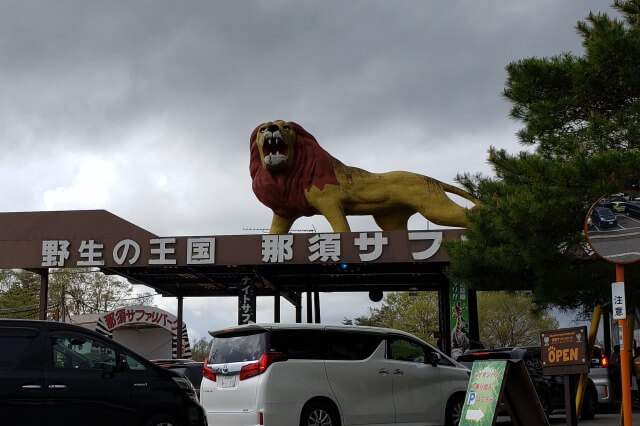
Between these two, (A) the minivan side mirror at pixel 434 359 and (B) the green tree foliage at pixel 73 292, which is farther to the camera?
(B) the green tree foliage at pixel 73 292

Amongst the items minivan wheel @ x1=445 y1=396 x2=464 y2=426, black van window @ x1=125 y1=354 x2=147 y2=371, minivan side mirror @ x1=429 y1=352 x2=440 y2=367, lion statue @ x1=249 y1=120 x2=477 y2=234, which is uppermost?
lion statue @ x1=249 y1=120 x2=477 y2=234

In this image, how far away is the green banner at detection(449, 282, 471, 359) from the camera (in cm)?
2388

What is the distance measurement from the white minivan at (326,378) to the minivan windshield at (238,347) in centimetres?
2

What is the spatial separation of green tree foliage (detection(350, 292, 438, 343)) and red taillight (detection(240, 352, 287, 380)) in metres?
42.3

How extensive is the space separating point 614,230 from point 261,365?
199 inches

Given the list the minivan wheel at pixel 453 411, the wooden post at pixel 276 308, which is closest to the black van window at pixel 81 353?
the minivan wheel at pixel 453 411

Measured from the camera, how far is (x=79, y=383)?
9766 millimetres

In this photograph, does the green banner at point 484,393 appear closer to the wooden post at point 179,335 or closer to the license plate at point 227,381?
the license plate at point 227,381

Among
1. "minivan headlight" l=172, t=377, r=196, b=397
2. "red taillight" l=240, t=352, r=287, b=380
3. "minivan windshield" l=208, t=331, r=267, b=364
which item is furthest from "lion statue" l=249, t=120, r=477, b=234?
"minivan headlight" l=172, t=377, r=196, b=397

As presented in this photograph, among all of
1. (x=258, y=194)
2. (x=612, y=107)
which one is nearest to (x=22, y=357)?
(x=612, y=107)

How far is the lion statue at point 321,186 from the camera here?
81.4 ft

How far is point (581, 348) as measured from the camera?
34.1ft

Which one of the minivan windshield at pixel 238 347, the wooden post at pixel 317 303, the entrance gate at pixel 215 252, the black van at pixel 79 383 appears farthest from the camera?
the wooden post at pixel 317 303

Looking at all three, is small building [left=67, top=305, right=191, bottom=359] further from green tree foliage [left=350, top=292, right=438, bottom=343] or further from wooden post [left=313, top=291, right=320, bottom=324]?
green tree foliage [left=350, top=292, right=438, bottom=343]
